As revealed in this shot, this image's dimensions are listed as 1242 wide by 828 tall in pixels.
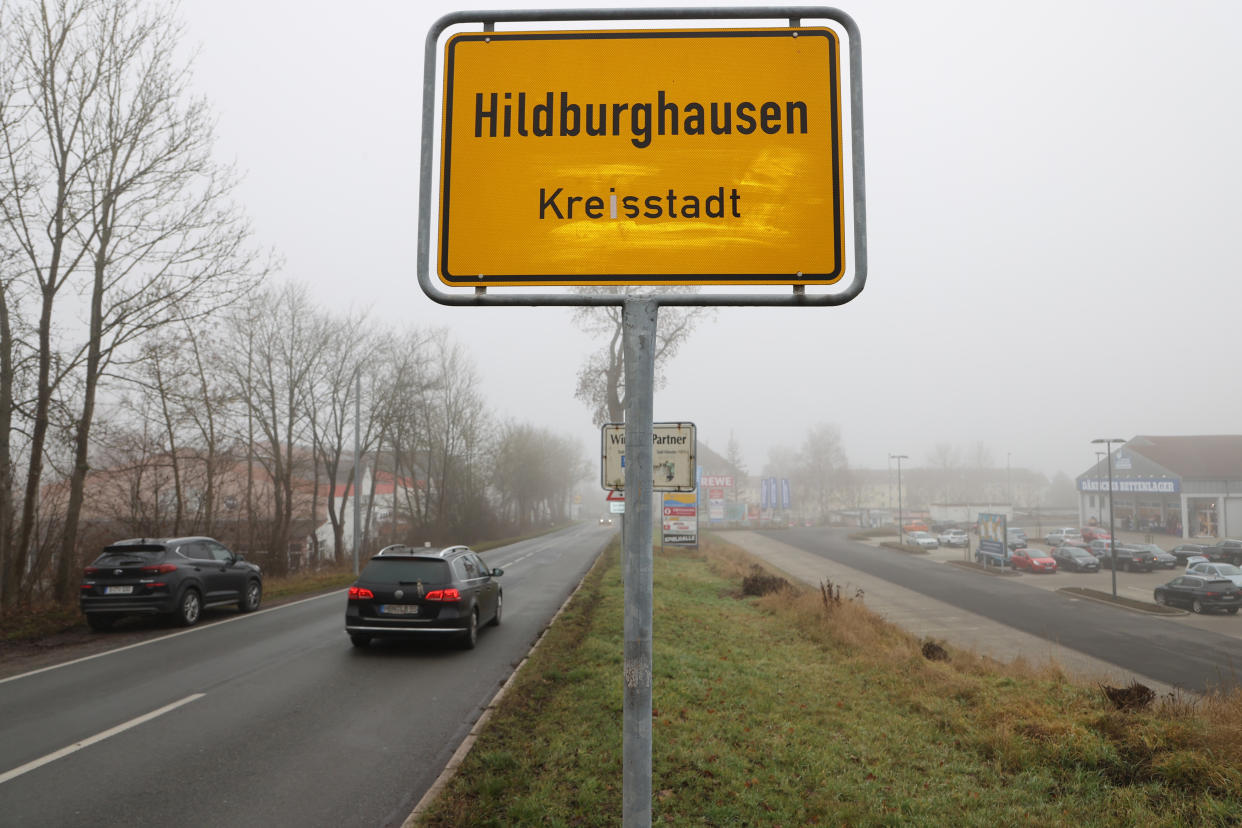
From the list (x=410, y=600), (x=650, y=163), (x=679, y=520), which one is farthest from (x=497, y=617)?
(x=650, y=163)

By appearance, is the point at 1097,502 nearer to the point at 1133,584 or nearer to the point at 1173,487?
the point at 1173,487

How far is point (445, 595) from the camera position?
10.8 meters

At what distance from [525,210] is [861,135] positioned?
3.42ft

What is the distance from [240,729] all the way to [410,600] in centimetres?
393

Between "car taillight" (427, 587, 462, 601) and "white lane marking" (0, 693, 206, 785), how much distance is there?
3.28 metres

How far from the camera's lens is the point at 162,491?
2247cm

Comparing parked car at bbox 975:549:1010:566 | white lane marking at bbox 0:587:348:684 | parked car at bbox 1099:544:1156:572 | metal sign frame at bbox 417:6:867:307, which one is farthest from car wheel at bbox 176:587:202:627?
parked car at bbox 1099:544:1156:572

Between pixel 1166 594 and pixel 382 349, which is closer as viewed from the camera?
pixel 1166 594

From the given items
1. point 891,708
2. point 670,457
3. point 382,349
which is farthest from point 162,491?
point 891,708

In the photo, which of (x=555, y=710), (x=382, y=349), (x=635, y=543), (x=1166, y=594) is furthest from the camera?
(x=382, y=349)

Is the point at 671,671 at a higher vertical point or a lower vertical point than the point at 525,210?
lower

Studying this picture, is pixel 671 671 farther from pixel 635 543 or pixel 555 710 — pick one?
pixel 635 543

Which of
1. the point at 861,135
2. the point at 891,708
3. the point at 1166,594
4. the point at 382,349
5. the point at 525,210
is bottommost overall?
the point at 1166,594

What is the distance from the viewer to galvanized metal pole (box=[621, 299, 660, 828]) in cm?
188
